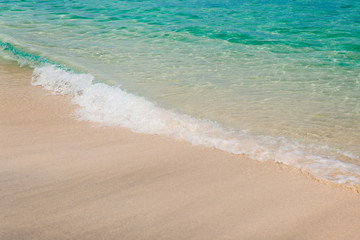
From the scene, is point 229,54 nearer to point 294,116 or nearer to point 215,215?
point 294,116

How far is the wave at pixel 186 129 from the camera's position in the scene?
10.5 ft

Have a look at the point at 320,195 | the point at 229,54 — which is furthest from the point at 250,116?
the point at 229,54

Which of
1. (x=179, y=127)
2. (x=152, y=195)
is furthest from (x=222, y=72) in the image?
(x=152, y=195)

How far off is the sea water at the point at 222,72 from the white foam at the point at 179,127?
1 cm

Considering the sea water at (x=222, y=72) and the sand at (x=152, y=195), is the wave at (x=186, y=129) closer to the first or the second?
the sea water at (x=222, y=72)

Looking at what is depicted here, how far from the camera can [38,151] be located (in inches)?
141

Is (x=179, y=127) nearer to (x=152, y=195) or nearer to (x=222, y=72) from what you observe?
(x=152, y=195)

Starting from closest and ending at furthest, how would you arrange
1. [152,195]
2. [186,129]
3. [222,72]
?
[152,195] → [186,129] → [222,72]

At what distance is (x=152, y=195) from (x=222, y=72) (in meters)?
3.97

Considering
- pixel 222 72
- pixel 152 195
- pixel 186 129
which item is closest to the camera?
pixel 152 195

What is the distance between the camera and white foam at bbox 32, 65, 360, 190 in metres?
3.21

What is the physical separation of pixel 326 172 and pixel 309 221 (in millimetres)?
806

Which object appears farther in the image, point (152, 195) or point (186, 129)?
point (186, 129)

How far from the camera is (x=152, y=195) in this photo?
2740 mm
